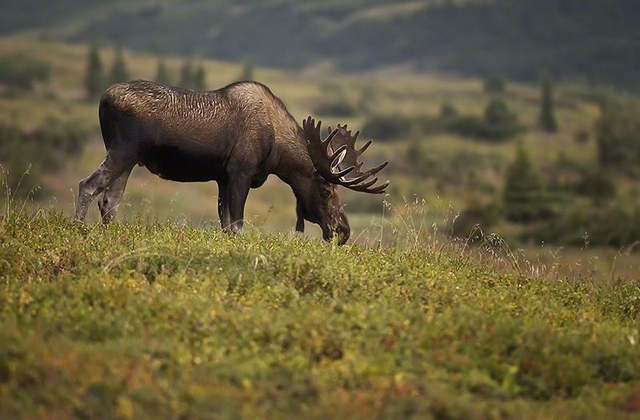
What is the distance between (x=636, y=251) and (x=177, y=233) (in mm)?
33538

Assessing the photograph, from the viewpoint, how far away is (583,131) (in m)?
95.6

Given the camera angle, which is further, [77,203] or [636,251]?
[636,251]

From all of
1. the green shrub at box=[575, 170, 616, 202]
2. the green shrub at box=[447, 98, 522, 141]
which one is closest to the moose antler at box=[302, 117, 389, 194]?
the green shrub at box=[575, 170, 616, 202]

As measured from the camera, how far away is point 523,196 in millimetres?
Result: 54719

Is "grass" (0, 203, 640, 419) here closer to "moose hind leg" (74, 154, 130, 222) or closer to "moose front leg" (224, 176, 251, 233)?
"moose hind leg" (74, 154, 130, 222)

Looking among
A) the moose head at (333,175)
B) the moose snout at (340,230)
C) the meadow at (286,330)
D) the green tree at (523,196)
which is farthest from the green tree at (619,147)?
the meadow at (286,330)

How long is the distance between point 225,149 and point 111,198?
171 centimetres

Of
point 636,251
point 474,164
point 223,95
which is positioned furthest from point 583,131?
point 223,95

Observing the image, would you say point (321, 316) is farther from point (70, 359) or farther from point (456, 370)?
point (70, 359)

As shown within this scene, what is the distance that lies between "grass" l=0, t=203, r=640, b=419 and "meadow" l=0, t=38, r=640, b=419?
0.7 inches

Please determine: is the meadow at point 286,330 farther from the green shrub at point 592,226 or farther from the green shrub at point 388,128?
the green shrub at point 388,128

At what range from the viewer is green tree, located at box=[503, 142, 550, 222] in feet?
176

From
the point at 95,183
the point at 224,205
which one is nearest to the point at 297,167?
the point at 224,205

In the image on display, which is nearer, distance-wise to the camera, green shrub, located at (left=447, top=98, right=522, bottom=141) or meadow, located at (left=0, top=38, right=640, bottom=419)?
meadow, located at (left=0, top=38, right=640, bottom=419)
